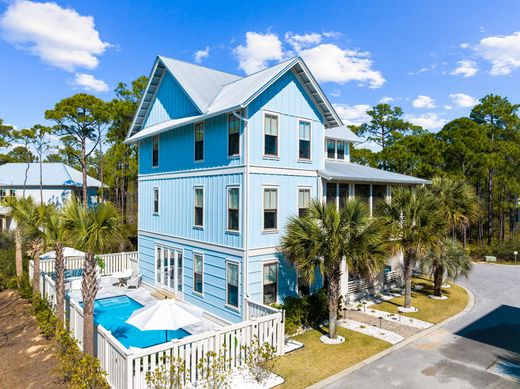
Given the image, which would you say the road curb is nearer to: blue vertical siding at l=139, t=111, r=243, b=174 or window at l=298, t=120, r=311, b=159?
blue vertical siding at l=139, t=111, r=243, b=174

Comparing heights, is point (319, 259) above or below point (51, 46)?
below

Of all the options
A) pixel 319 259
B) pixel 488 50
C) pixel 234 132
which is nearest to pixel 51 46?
pixel 234 132

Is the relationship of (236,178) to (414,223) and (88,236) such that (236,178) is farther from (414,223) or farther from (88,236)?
(414,223)

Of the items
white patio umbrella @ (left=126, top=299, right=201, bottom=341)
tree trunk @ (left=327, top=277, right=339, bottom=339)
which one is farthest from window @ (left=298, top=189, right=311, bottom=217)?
white patio umbrella @ (left=126, top=299, right=201, bottom=341)

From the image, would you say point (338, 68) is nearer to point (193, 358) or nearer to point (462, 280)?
point (462, 280)

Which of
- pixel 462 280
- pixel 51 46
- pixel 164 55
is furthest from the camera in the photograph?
pixel 51 46

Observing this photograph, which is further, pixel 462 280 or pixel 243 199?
pixel 462 280
